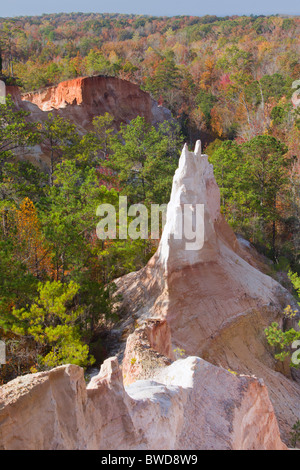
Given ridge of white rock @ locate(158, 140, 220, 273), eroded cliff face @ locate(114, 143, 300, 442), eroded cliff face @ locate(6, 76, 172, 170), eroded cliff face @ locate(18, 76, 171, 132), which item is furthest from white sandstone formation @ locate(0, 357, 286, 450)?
eroded cliff face @ locate(18, 76, 171, 132)

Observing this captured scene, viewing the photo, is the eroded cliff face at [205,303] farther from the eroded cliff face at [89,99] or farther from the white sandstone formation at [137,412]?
the eroded cliff face at [89,99]

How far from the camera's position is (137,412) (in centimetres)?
498

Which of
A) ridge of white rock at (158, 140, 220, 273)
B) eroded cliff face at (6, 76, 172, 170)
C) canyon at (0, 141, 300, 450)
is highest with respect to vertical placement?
eroded cliff face at (6, 76, 172, 170)

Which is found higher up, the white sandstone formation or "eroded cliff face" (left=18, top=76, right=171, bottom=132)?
"eroded cliff face" (left=18, top=76, right=171, bottom=132)

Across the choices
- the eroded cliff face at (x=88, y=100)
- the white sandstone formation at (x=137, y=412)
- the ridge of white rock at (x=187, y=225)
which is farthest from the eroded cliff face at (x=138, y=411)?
the eroded cliff face at (x=88, y=100)

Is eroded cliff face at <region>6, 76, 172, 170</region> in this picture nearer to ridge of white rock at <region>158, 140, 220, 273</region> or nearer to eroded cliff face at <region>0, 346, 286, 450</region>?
ridge of white rock at <region>158, 140, 220, 273</region>

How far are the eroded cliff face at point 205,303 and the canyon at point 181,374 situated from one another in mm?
33

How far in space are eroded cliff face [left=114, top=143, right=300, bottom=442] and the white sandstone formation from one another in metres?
4.43

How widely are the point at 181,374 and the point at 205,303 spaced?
5835 millimetres

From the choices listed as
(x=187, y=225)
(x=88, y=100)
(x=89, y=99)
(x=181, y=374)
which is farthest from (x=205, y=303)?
(x=89, y=99)

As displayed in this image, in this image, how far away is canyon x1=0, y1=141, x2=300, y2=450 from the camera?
13.6 ft

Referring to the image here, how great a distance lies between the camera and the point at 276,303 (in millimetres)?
14398

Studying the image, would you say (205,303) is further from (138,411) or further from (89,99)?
(89,99)

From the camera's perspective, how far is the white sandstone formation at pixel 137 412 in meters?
3.90
